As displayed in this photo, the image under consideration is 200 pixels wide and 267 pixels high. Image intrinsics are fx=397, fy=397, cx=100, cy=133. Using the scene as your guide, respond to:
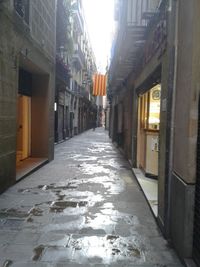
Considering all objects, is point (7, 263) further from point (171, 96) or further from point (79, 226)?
point (171, 96)

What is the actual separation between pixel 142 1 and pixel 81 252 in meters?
6.55

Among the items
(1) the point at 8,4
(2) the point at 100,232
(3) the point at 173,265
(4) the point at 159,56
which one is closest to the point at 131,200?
(2) the point at 100,232

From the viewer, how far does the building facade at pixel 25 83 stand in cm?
845

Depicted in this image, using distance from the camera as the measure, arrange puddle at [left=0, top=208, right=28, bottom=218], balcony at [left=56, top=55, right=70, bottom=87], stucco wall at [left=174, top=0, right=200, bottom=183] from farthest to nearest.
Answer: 1. balcony at [left=56, top=55, right=70, bottom=87]
2. puddle at [left=0, top=208, right=28, bottom=218]
3. stucco wall at [left=174, top=0, right=200, bottom=183]

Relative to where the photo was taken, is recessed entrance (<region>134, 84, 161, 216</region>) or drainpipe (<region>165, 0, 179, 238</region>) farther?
recessed entrance (<region>134, 84, 161, 216</region>)

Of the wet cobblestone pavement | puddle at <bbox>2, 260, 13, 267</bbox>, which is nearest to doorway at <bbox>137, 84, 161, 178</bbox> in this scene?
the wet cobblestone pavement

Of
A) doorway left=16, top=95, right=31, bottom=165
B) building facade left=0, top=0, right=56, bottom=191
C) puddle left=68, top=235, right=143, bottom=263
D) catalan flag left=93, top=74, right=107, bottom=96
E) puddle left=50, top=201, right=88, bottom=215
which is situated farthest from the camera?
catalan flag left=93, top=74, right=107, bottom=96

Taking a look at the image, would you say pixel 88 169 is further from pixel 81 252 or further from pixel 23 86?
pixel 81 252

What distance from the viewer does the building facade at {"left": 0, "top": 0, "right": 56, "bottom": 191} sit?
27.7 feet

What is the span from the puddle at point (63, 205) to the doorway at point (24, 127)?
6.49 meters

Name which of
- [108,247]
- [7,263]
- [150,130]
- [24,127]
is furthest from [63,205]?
[24,127]

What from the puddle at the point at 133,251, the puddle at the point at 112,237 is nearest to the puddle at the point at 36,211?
the puddle at the point at 112,237

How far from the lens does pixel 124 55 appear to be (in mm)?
12594

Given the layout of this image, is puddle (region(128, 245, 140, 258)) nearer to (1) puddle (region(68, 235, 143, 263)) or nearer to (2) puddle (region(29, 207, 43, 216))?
(1) puddle (region(68, 235, 143, 263))
